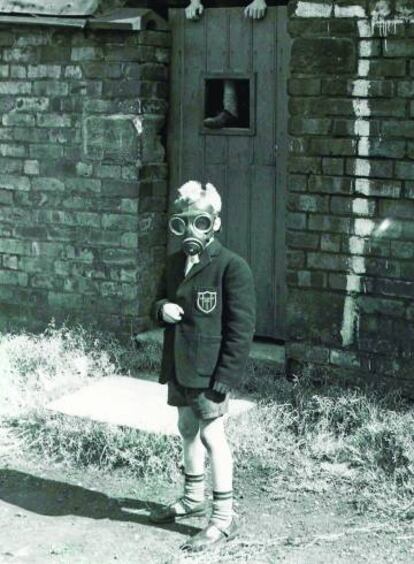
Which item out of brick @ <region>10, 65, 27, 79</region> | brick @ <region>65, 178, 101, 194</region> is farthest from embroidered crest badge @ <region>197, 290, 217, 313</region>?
brick @ <region>10, 65, 27, 79</region>

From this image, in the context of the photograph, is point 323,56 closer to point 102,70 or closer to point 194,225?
point 102,70

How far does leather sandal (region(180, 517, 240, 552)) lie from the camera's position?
4984mm

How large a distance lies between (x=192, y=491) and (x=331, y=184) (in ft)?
7.51

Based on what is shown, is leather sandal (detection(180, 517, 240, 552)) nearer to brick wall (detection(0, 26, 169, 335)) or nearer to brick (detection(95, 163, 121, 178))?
brick wall (detection(0, 26, 169, 335))

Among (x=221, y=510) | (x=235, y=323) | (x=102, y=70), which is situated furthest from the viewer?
(x=102, y=70)

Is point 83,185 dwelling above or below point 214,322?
above

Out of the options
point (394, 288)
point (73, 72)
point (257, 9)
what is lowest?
point (394, 288)

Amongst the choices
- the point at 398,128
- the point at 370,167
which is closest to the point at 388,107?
the point at 398,128

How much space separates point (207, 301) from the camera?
16.4ft

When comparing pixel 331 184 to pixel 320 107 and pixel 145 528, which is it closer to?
pixel 320 107

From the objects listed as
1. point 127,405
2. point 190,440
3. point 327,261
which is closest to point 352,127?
point 327,261

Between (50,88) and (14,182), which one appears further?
(14,182)

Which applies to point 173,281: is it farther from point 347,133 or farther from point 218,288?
point 347,133

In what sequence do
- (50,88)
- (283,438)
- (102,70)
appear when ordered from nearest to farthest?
1. (283,438)
2. (102,70)
3. (50,88)
